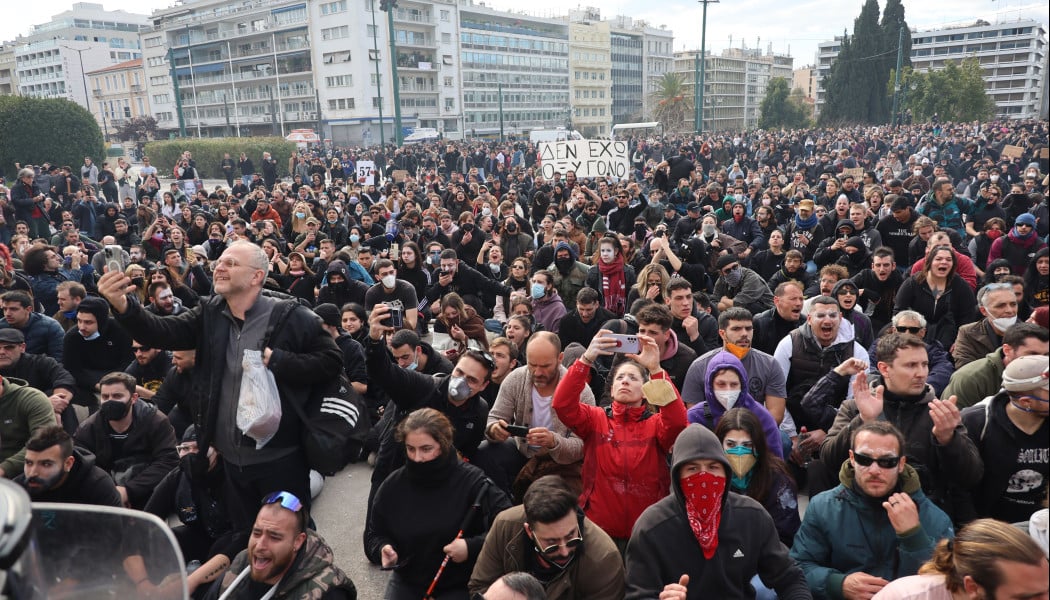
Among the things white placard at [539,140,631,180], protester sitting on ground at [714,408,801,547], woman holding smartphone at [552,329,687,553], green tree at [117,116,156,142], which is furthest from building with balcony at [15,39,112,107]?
protester sitting on ground at [714,408,801,547]

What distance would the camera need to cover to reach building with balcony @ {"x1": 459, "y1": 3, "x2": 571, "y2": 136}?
275 ft

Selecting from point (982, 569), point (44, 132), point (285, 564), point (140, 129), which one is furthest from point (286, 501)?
point (140, 129)

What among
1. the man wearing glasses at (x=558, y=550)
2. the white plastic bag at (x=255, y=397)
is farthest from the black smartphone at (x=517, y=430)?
the white plastic bag at (x=255, y=397)

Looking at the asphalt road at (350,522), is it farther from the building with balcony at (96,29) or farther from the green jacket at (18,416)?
the building with balcony at (96,29)

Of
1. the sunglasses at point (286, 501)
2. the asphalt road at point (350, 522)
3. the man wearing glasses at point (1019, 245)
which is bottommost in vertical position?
the asphalt road at point (350, 522)

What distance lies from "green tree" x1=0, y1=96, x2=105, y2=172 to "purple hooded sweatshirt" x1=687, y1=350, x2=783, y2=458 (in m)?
29.2

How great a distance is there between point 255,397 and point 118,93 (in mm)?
105020

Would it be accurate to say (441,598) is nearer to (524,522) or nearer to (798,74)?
(524,522)

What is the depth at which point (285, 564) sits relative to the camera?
10.8 ft

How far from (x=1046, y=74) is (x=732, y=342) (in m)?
3.82

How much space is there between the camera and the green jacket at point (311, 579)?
318 cm

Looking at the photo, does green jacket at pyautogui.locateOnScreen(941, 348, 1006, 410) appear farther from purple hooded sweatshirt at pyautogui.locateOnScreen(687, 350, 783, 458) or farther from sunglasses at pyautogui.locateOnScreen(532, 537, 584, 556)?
sunglasses at pyautogui.locateOnScreen(532, 537, 584, 556)

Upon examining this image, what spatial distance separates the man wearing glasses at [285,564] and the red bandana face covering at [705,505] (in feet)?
5.21

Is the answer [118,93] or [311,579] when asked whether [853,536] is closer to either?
[311,579]
